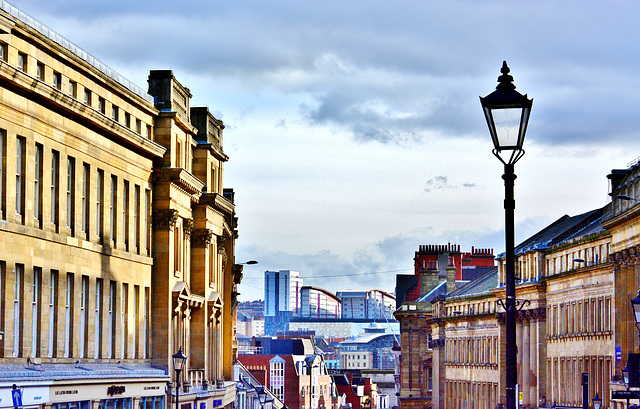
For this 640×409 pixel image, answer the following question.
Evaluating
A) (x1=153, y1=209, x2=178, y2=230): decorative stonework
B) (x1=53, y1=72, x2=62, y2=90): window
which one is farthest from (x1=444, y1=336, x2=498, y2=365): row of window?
(x1=53, y1=72, x2=62, y2=90): window

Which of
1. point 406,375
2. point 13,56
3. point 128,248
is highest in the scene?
point 13,56

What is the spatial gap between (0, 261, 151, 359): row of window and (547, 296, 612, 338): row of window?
37200mm

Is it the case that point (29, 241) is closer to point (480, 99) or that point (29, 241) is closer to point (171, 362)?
point (171, 362)

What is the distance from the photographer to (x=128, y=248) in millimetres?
60156

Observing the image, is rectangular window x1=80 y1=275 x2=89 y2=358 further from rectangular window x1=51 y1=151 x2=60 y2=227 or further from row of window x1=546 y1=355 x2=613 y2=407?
row of window x1=546 y1=355 x2=613 y2=407

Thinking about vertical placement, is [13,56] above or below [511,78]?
above

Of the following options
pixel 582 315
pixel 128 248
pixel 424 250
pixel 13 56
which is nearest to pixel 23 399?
pixel 13 56

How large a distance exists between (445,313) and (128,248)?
309 feet

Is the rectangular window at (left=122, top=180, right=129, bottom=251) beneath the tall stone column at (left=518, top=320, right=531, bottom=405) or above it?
above

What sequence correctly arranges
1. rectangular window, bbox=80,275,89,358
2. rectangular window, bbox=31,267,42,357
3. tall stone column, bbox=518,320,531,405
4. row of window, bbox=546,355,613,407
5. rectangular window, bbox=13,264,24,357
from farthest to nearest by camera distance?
tall stone column, bbox=518,320,531,405 → row of window, bbox=546,355,613,407 → rectangular window, bbox=80,275,89,358 → rectangular window, bbox=31,267,42,357 → rectangular window, bbox=13,264,24,357

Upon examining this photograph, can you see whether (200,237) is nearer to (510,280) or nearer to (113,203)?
(113,203)

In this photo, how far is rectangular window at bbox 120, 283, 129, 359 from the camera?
5897cm

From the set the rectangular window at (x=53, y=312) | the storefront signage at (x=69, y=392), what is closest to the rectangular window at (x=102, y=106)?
the rectangular window at (x=53, y=312)

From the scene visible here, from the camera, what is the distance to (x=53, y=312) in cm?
5053
